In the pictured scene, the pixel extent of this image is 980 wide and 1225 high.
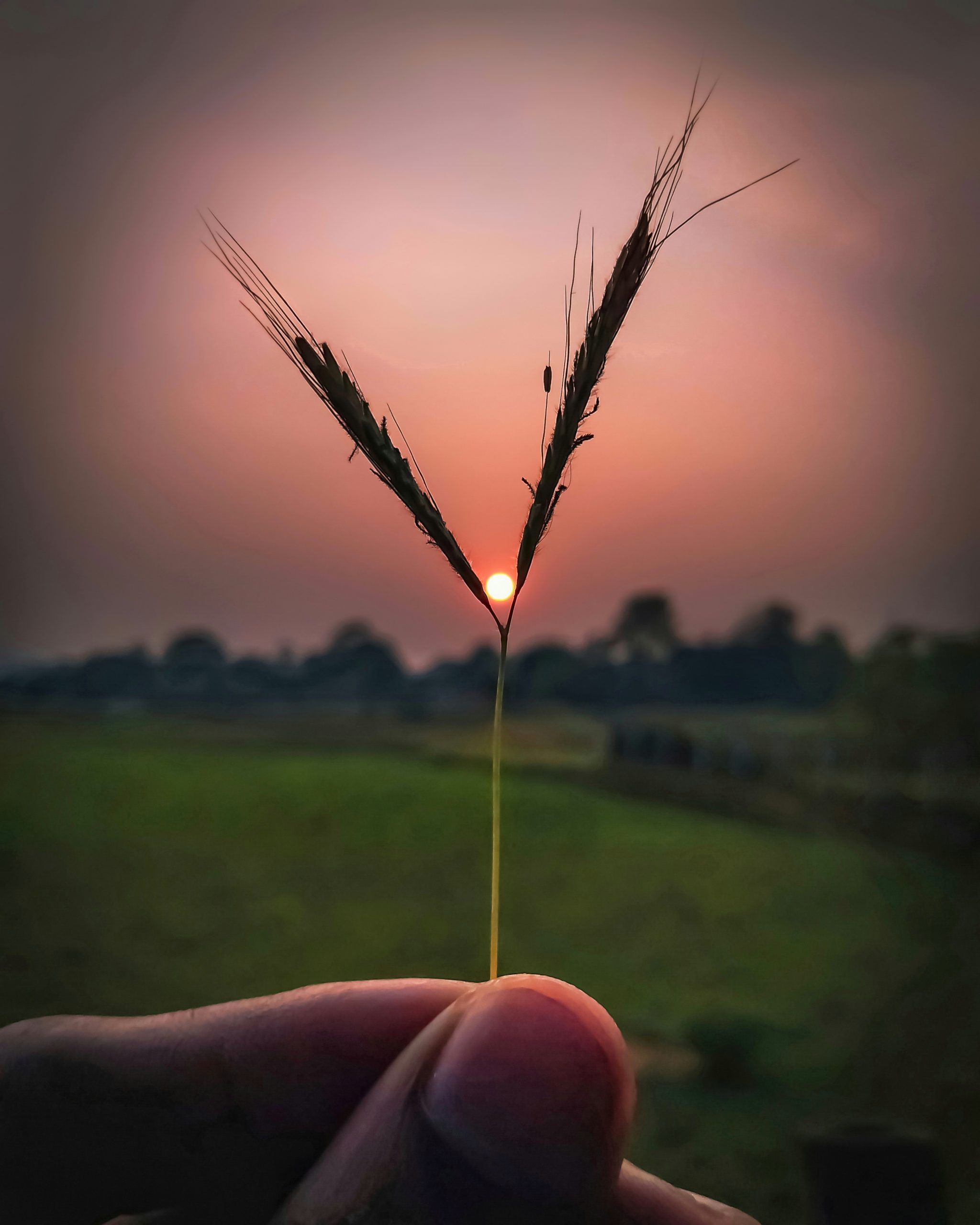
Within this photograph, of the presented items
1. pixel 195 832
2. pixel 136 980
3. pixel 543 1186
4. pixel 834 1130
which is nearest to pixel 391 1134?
pixel 543 1186

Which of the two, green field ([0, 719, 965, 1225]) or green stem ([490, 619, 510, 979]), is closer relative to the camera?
green stem ([490, 619, 510, 979])

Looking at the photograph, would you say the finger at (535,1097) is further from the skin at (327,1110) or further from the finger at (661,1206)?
the finger at (661,1206)

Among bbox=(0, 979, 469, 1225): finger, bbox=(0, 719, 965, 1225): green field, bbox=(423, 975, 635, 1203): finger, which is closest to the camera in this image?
bbox=(423, 975, 635, 1203): finger

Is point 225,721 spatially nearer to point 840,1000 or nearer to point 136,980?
point 136,980

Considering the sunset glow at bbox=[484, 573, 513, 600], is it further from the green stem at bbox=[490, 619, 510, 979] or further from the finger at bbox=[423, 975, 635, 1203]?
the finger at bbox=[423, 975, 635, 1203]

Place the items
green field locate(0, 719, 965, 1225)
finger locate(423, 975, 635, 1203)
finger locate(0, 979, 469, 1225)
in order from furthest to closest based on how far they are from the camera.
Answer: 1. green field locate(0, 719, 965, 1225)
2. finger locate(0, 979, 469, 1225)
3. finger locate(423, 975, 635, 1203)

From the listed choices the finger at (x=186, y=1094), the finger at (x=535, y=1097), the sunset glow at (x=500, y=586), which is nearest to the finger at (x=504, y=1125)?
the finger at (x=535, y=1097)

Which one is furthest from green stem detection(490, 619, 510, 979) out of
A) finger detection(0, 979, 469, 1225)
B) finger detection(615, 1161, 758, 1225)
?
finger detection(615, 1161, 758, 1225)
